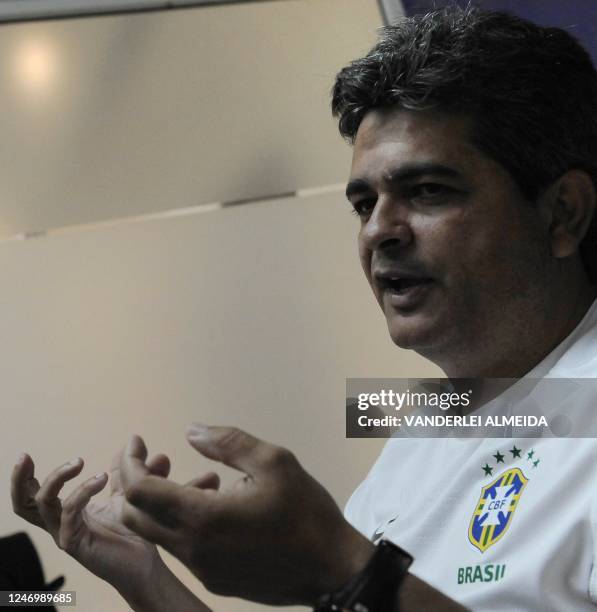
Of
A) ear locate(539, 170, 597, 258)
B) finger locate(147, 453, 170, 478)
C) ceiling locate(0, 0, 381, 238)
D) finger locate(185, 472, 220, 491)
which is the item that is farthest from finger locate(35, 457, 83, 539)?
ceiling locate(0, 0, 381, 238)

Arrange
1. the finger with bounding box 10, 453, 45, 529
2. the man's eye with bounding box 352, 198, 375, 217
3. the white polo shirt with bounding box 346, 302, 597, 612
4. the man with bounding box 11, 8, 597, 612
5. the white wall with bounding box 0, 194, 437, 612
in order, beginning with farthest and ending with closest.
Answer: the white wall with bounding box 0, 194, 437, 612 < the man's eye with bounding box 352, 198, 375, 217 < the finger with bounding box 10, 453, 45, 529 < the man with bounding box 11, 8, 597, 612 < the white polo shirt with bounding box 346, 302, 597, 612

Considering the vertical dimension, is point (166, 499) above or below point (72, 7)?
below

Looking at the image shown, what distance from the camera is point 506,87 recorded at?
1042 millimetres

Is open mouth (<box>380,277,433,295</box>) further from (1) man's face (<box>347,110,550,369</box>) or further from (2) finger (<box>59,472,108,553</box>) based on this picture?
(2) finger (<box>59,472,108,553</box>)

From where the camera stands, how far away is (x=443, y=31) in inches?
43.1

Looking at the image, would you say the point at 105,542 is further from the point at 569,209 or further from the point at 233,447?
the point at 569,209

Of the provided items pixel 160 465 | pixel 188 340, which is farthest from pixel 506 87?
pixel 188 340

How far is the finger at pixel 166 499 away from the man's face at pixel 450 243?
484mm

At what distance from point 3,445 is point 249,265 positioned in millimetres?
588

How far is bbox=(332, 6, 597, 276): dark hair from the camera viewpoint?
104 centimetres

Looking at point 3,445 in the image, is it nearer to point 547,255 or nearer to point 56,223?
point 56,223

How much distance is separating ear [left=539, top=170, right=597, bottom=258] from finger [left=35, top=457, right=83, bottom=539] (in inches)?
24.1


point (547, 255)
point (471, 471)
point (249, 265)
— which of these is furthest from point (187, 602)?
point (249, 265)

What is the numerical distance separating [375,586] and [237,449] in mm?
140
